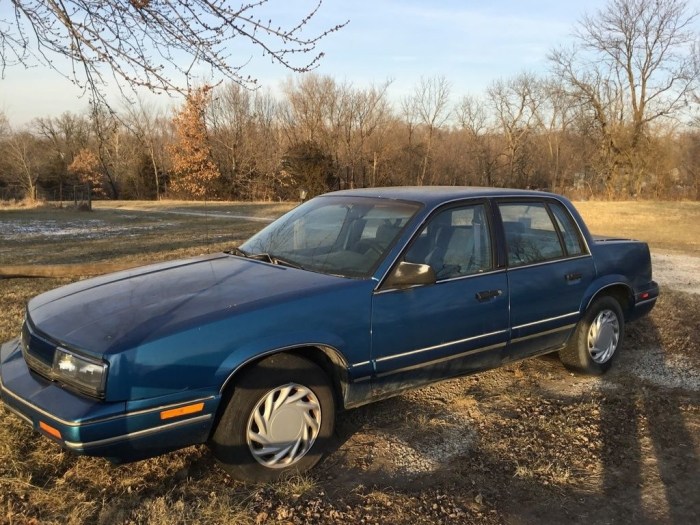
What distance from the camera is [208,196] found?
151ft

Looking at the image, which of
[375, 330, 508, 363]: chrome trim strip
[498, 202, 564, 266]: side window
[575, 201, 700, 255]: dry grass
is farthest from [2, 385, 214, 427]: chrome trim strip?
[575, 201, 700, 255]: dry grass

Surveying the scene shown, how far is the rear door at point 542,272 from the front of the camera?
13.6 feet

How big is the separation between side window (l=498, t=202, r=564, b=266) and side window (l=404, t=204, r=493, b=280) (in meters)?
0.24

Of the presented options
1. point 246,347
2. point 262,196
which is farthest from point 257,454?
point 262,196

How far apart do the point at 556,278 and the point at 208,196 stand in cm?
4393

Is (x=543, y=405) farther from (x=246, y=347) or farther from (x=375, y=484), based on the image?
(x=246, y=347)

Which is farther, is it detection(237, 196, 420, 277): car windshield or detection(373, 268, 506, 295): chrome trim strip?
detection(237, 196, 420, 277): car windshield

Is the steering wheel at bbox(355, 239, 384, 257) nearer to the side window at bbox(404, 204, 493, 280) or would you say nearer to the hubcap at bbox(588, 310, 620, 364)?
the side window at bbox(404, 204, 493, 280)

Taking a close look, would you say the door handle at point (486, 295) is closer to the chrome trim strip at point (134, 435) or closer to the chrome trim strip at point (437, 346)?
the chrome trim strip at point (437, 346)

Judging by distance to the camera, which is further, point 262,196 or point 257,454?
point 262,196

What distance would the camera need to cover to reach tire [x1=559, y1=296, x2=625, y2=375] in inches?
188

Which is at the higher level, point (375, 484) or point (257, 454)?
point (257, 454)

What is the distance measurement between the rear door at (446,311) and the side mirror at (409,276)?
51 millimetres

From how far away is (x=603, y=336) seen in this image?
194 inches
